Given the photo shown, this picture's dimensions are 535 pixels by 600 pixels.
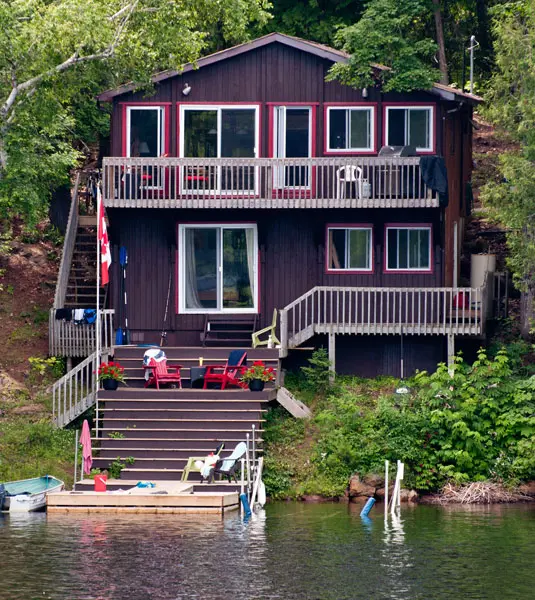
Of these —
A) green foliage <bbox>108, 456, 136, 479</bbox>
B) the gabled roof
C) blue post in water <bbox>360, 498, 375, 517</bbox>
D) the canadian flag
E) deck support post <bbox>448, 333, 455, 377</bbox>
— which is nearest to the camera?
blue post in water <bbox>360, 498, 375, 517</bbox>

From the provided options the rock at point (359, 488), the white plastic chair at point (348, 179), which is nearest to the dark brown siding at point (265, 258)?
the white plastic chair at point (348, 179)

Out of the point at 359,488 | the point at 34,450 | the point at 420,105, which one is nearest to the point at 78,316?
the point at 34,450

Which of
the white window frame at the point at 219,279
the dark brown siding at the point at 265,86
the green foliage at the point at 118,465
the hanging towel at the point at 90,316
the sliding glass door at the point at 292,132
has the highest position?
the dark brown siding at the point at 265,86

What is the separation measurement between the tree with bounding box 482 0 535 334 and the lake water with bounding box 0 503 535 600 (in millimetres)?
8070

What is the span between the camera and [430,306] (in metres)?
36.0

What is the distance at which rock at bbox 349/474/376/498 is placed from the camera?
3111cm

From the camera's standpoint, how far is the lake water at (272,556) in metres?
21.8

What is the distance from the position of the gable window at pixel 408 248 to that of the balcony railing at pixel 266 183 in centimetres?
153

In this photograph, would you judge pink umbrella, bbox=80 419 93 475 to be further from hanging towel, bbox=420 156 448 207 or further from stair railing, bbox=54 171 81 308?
hanging towel, bbox=420 156 448 207

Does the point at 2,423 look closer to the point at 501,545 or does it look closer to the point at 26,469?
the point at 26,469

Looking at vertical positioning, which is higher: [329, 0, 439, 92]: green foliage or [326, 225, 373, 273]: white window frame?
[329, 0, 439, 92]: green foliage

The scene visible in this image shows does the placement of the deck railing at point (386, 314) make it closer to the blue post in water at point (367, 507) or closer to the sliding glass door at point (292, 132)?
the sliding glass door at point (292, 132)

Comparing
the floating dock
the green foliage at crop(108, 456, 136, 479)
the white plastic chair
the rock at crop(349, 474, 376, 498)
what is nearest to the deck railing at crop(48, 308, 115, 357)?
the green foliage at crop(108, 456, 136, 479)

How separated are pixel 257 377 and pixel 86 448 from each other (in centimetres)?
475
